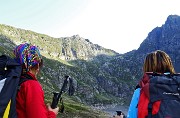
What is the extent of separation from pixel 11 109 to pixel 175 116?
3.09 metres

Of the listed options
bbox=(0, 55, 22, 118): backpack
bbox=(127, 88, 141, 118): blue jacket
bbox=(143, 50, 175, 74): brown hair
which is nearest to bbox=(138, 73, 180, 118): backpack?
bbox=(127, 88, 141, 118): blue jacket

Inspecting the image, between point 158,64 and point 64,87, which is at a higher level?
point 158,64

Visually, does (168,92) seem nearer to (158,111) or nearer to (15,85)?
(158,111)

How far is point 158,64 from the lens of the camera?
277 inches

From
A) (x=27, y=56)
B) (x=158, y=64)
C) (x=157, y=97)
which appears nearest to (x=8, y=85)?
(x=27, y=56)

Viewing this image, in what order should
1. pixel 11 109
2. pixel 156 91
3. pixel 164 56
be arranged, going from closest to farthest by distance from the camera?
pixel 11 109
pixel 156 91
pixel 164 56

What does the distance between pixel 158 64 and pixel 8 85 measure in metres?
3.19

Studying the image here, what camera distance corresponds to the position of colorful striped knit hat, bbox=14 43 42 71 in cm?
664

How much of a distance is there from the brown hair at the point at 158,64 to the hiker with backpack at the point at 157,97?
0.41 ft

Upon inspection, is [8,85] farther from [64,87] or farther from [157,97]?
[157,97]

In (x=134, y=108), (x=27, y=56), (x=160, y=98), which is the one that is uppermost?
(x=27, y=56)

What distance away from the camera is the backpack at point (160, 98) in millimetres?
6230

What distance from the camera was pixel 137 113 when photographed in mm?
6504

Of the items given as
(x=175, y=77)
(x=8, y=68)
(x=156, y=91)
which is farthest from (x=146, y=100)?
(x=8, y=68)
